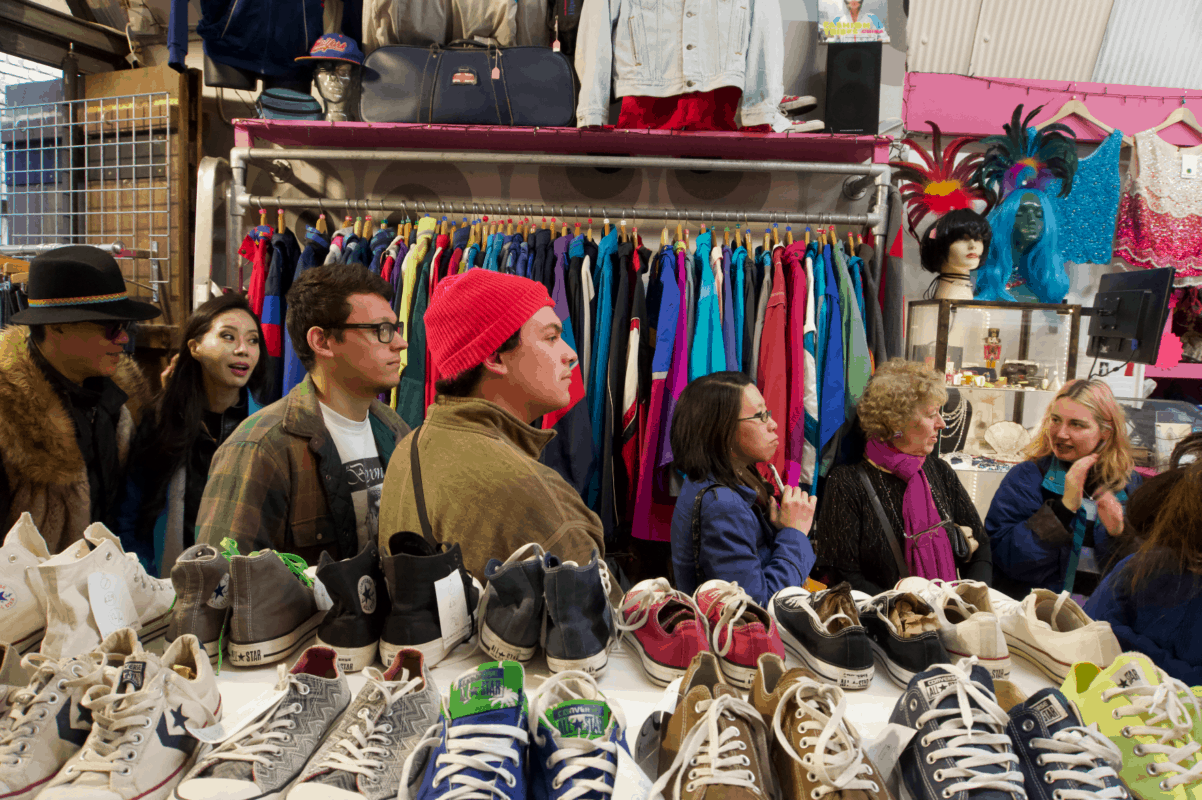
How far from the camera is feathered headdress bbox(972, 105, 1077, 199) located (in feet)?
10.6

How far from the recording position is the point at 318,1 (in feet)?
9.46

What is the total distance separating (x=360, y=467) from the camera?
1587 millimetres

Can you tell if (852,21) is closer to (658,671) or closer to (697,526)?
(697,526)

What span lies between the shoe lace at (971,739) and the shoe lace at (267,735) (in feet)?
2.10

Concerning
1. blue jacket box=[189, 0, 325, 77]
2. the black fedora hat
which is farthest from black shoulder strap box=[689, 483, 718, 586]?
blue jacket box=[189, 0, 325, 77]

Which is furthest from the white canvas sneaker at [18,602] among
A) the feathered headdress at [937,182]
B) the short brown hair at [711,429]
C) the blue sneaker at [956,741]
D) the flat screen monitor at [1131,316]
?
the feathered headdress at [937,182]

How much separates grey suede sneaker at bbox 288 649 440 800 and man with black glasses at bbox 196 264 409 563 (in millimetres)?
844

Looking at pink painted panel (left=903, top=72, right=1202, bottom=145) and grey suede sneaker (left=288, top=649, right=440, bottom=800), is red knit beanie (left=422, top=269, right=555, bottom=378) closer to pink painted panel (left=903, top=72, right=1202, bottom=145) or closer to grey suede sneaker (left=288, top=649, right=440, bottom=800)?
grey suede sneaker (left=288, top=649, right=440, bottom=800)

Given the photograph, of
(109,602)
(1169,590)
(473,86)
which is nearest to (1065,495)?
(1169,590)

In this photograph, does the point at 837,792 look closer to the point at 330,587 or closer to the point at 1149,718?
the point at 1149,718

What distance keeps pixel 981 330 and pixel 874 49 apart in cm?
136

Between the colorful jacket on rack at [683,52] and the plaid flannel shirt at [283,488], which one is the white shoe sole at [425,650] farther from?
the colorful jacket on rack at [683,52]

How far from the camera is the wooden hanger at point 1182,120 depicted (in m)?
3.41

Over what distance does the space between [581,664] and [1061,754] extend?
1.65 ft
